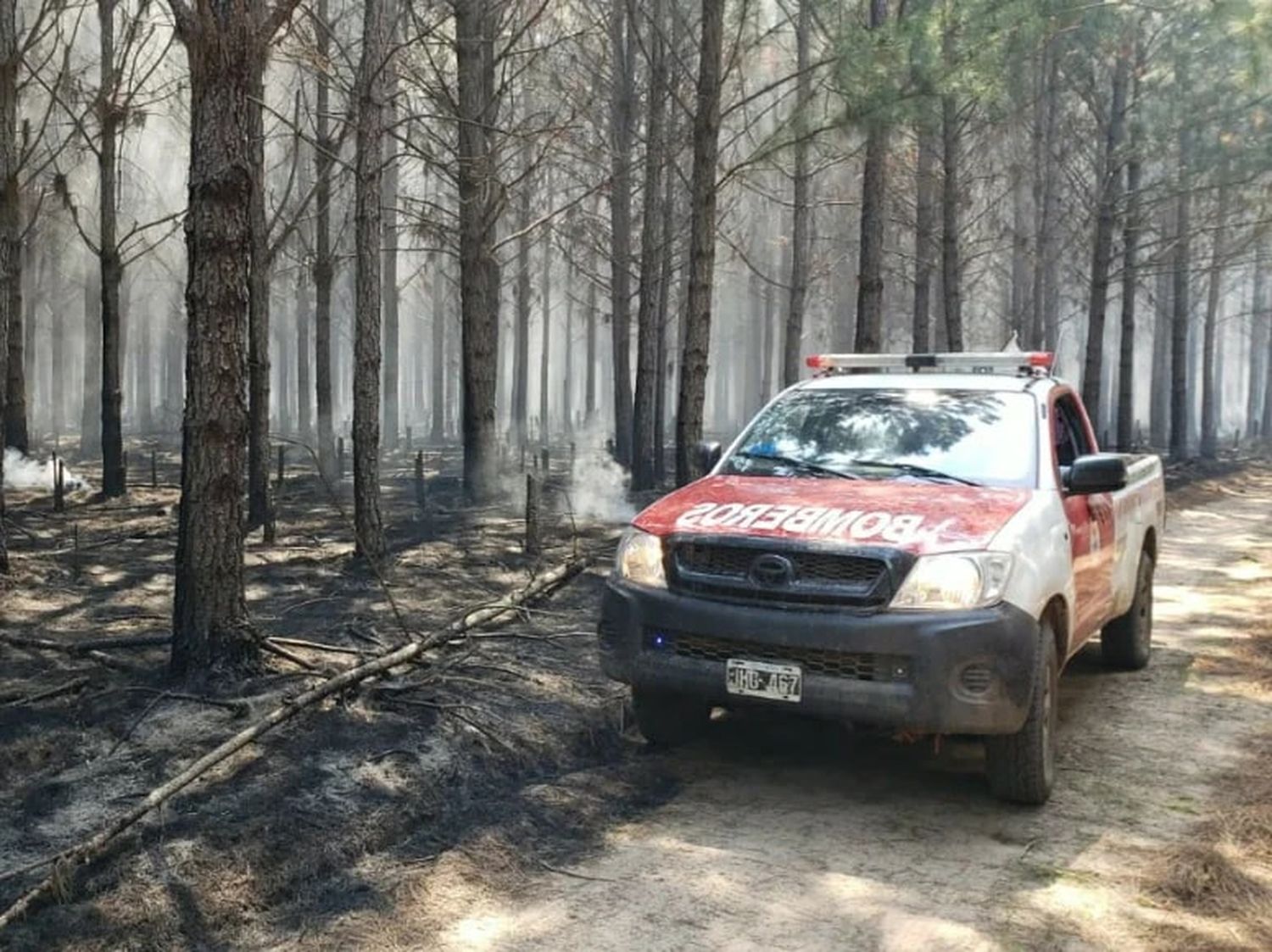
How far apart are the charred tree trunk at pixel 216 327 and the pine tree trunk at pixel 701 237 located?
5753mm

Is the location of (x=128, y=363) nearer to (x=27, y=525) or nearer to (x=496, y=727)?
(x=27, y=525)

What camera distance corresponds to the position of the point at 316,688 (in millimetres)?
5633

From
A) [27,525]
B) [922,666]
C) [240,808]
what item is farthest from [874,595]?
[27,525]

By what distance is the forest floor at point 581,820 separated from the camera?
12.9ft

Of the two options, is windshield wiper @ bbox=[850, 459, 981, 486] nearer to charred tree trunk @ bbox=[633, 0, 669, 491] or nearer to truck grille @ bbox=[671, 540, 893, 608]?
truck grille @ bbox=[671, 540, 893, 608]

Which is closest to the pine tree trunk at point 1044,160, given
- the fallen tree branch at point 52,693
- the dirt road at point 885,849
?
the dirt road at point 885,849

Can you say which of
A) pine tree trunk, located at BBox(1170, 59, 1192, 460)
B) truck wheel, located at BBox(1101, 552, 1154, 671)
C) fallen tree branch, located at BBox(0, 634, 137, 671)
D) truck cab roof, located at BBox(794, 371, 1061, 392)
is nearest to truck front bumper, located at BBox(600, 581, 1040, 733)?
truck cab roof, located at BBox(794, 371, 1061, 392)

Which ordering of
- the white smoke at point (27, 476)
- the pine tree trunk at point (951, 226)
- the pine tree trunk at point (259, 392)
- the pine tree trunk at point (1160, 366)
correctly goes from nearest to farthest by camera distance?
the pine tree trunk at point (259, 392)
the pine tree trunk at point (951, 226)
the white smoke at point (27, 476)
the pine tree trunk at point (1160, 366)

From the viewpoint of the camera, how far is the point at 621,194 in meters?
21.1

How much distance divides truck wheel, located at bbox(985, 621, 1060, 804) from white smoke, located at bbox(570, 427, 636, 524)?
10.5 metres

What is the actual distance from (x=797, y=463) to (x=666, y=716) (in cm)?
150

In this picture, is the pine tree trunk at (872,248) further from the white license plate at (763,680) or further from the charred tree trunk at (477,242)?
the white license plate at (763,680)

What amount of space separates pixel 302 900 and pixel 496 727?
184 centimetres

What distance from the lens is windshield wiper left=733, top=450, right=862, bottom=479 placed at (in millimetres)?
5773
